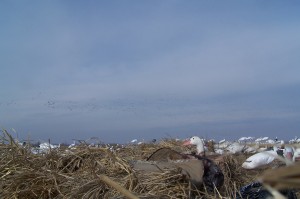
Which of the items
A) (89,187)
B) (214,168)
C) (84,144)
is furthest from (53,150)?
(214,168)

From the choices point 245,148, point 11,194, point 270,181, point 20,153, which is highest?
point 270,181

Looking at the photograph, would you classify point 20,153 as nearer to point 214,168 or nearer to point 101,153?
point 101,153

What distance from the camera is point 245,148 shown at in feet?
45.6

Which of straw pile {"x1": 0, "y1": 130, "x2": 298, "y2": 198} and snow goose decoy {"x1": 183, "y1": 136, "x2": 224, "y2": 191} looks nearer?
straw pile {"x1": 0, "y1": 130, "x2": 298, "y2": 198}

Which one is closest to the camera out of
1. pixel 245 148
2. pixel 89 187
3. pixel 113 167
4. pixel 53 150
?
pixel 89 187

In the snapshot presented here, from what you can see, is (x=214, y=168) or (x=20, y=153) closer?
(x=214, y=168)

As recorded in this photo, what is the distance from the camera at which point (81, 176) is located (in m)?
4.83

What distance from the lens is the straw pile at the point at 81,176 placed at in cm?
421

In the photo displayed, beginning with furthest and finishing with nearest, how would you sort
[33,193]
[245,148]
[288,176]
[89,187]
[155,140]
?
[245,148], [155,140], [33,193], [89,187], [288,176]

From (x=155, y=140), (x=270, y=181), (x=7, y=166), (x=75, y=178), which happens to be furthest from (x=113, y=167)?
(x=155, y=140)

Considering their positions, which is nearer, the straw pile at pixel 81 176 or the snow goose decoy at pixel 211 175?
the straw pile at pixel 81 176

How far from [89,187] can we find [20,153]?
1.58m

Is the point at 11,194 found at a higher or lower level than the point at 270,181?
lower

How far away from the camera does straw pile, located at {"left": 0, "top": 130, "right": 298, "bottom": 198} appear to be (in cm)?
421
